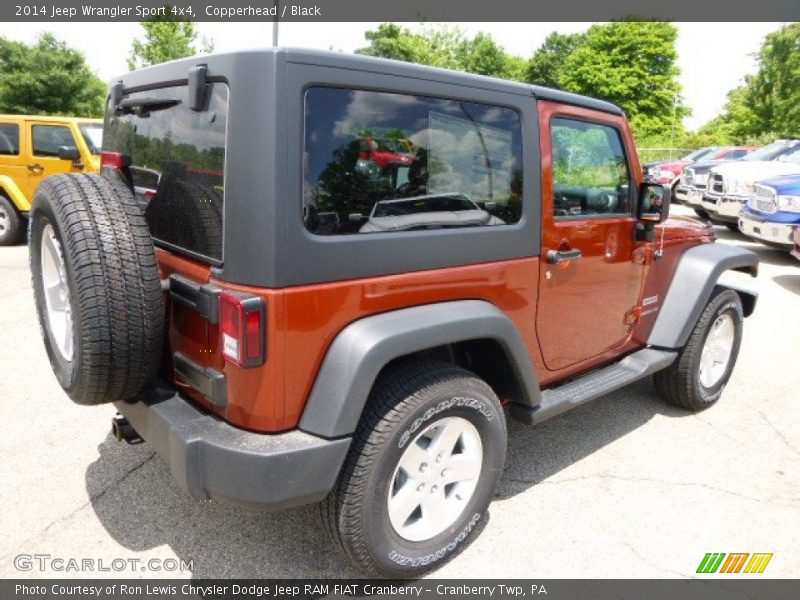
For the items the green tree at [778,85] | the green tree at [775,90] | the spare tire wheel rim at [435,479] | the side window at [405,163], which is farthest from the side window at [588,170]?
the green tree at [778,85]

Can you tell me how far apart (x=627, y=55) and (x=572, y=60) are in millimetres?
4901

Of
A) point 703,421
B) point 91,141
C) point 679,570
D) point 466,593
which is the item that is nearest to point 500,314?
point 466,593

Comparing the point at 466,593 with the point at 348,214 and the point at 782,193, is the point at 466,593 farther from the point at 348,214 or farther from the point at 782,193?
the point at 782,193

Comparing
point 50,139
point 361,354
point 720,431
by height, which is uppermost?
point 50,139

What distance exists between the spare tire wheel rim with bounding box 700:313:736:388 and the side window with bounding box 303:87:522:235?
2116 millimetres

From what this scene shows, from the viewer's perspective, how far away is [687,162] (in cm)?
1591

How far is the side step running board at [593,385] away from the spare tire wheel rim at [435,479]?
35 centimetres

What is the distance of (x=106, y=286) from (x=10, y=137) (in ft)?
28.4

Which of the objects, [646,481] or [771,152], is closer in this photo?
[646,481]

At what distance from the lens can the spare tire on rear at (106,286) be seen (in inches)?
77.9

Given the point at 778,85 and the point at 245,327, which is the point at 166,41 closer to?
the point at 245,327

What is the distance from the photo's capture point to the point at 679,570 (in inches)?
97.0

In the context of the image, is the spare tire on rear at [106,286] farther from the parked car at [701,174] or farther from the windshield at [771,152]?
the windshield at [771,152]

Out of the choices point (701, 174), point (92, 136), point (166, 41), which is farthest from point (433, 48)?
point (92, 136)
